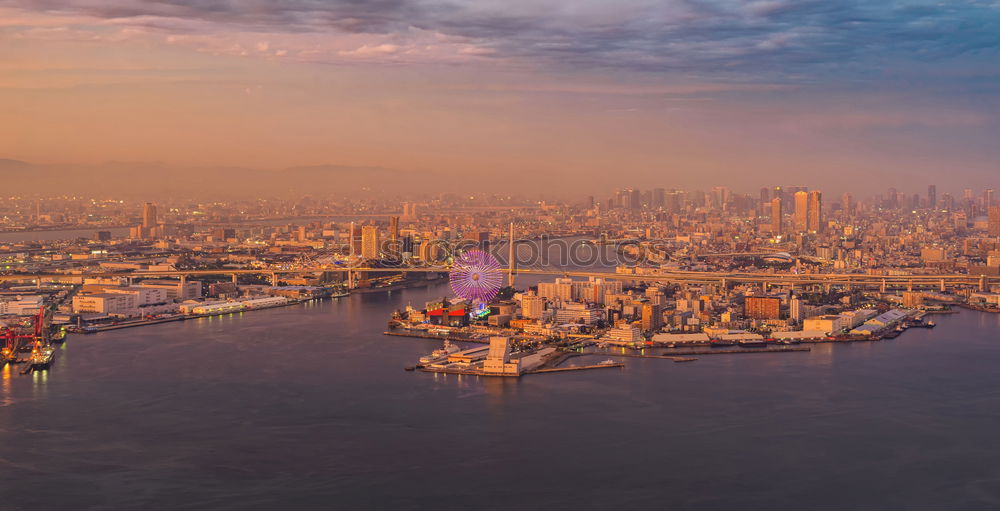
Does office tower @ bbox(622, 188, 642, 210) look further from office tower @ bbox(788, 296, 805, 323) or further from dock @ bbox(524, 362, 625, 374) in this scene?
dock @ bbox(524, 362, 625, 374)

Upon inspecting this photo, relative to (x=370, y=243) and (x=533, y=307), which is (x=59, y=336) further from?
(x=370, y=243)

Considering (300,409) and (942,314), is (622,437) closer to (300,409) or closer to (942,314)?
(300,409)

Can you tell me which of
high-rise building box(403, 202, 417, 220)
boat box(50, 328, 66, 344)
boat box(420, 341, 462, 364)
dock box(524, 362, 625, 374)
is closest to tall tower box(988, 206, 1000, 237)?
high-rise building box(403, 202, 417, 220)

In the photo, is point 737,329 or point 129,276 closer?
point 737,329

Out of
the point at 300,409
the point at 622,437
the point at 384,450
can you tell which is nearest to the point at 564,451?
the point at 622,437

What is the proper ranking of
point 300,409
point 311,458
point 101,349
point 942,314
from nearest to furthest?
point 311,458, point 300,409, point 101,349, point 942,314
